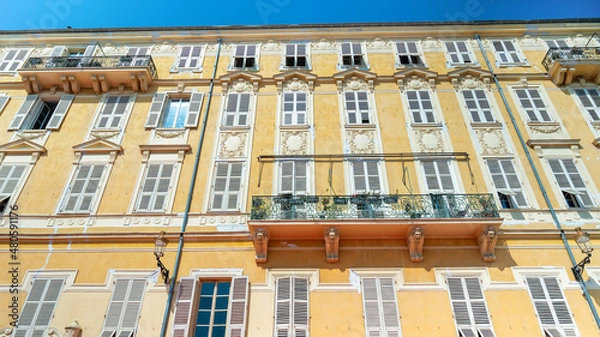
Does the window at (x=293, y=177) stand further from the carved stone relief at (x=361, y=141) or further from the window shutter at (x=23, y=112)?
the window shutter at (x=23, y=112)

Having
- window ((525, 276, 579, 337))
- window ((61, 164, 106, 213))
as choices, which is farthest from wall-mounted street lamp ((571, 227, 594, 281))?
window ((61, 164, 106, 213))

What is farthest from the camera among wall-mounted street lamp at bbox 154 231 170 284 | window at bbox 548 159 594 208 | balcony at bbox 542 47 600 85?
balcony at bbox 542 47 600 85

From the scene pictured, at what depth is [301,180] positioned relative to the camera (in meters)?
13.6

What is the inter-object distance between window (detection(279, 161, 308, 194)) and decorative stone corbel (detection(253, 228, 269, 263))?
6.45 feet

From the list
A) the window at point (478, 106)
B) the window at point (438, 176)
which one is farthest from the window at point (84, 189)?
the window at point (478, 106)

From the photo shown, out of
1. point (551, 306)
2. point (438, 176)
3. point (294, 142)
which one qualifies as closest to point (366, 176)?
point (438, 176)

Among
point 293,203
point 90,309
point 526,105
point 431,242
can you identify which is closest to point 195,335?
point 90,309

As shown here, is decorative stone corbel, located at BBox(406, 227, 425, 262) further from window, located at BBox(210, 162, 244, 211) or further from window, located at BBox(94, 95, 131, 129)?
window, located at BBox(94, 95, 131, 129)

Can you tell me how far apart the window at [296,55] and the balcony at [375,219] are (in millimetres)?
7017

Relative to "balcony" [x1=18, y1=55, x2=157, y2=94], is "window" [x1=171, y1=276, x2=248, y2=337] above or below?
below

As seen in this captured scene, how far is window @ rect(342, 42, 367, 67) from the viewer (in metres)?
17.6

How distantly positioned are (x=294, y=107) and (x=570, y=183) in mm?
9107

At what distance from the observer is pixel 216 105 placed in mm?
16078

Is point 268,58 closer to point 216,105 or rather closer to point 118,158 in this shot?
point 216,105
